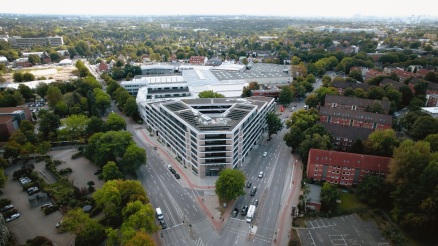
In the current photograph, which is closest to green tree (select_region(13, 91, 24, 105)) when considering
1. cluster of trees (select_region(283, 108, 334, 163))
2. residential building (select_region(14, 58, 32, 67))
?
residential building (select_region(14, 58, 32, 67))

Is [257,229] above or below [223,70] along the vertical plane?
below

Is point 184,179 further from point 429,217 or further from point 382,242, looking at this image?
point 429,217

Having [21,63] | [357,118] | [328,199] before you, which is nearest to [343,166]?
[328,199]

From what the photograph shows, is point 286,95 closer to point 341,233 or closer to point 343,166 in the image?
point 343,166

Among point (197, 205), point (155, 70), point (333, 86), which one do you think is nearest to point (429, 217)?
point (197, 205)

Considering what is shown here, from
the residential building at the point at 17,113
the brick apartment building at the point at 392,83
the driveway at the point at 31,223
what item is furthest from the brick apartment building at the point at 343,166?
the residential building at the point at 17,113

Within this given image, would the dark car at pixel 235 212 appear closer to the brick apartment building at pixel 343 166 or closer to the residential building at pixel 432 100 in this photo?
the brick apartment building at pixel 343 166
